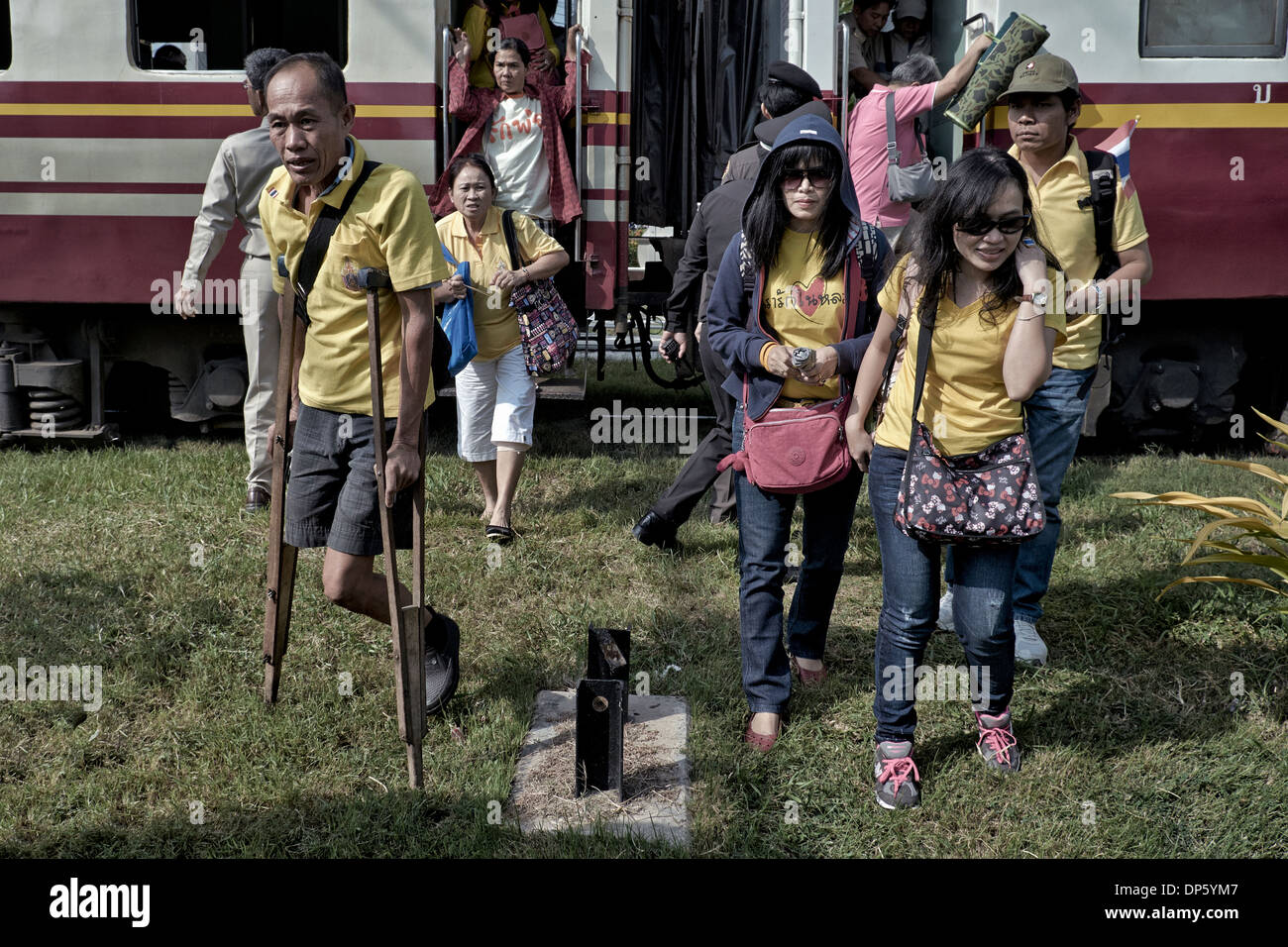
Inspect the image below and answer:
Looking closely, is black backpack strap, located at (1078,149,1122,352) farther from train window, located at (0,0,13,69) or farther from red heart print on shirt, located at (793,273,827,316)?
train window, located at (0,0,13,69)

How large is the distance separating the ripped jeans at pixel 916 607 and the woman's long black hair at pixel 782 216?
0.66 m

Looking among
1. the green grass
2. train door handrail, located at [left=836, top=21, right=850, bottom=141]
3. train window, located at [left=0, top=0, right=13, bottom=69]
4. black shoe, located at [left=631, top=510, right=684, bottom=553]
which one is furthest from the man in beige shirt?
train door handrail, located at [left=836, top=21, right=850, bottom=141]

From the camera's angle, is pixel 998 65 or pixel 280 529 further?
pixel 998 65

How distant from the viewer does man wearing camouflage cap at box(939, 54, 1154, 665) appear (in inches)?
168

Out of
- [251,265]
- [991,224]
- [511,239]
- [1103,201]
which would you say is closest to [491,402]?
[511,239]

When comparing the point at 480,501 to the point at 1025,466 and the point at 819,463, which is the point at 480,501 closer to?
the point at 819,463

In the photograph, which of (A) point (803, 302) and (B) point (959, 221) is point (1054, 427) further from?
(B) point (959, 221)

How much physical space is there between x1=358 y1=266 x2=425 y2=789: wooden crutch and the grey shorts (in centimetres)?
13

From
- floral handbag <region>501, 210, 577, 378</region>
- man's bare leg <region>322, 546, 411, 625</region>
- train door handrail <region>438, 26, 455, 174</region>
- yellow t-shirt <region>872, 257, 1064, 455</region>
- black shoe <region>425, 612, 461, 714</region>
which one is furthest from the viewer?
train door handrail <region>438, 26, 455, 174</region>

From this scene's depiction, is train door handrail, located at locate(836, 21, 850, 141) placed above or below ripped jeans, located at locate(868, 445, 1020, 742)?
above

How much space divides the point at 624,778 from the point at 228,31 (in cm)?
595

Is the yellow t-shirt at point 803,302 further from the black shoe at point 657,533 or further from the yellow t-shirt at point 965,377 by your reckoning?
the black shoe at point 657,533

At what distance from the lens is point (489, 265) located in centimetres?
600

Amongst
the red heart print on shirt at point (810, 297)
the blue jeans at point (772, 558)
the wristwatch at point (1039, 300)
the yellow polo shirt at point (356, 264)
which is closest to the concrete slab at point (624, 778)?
the blue jeans at point (772, 558)
